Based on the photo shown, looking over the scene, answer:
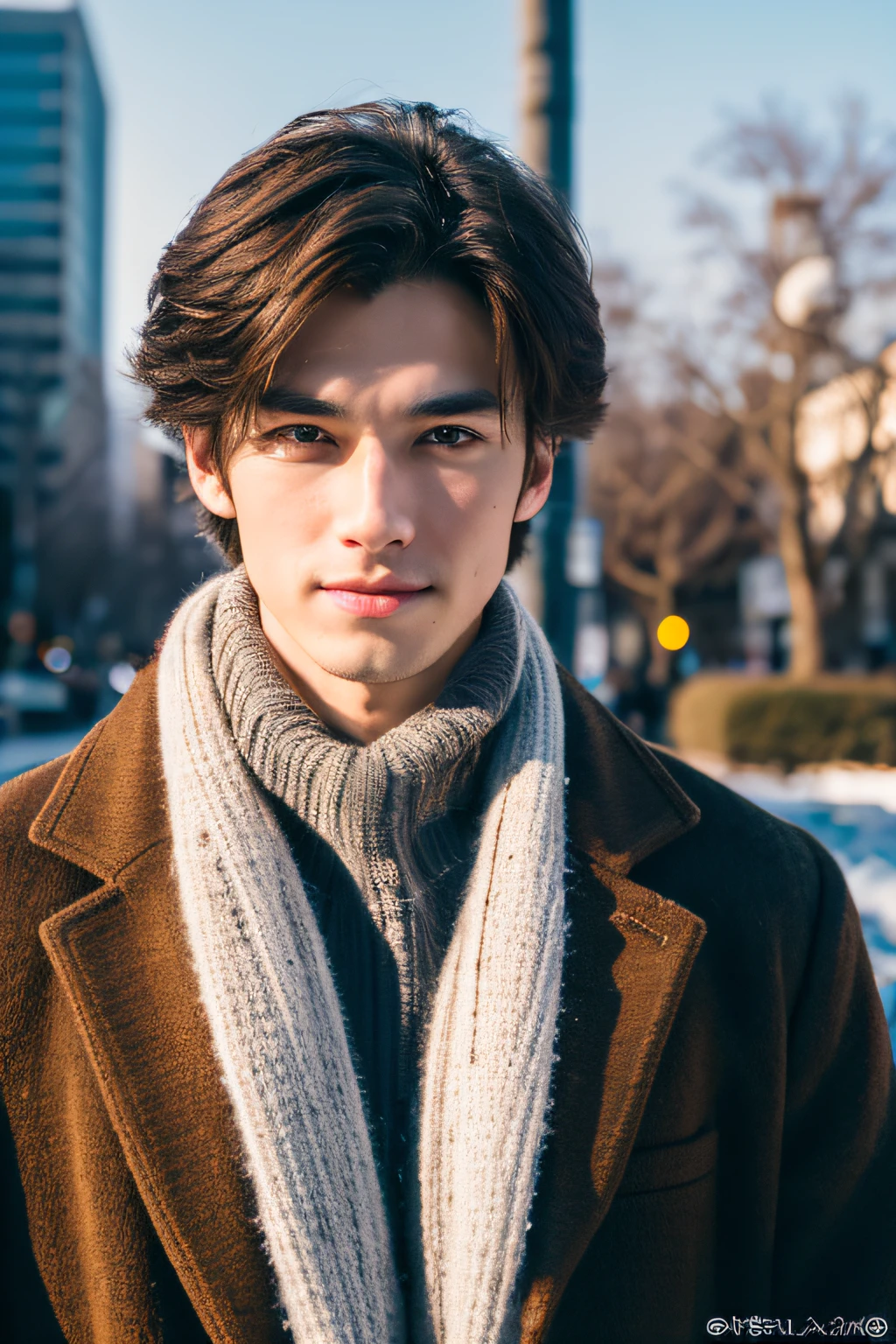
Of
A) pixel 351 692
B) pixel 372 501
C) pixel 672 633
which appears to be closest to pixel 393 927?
pixel 351 692

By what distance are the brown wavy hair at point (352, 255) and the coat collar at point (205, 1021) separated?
623 mm

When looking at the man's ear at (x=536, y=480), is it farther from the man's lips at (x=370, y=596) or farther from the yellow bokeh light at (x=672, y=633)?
the yellow bokeh light at (x=672, y=633)

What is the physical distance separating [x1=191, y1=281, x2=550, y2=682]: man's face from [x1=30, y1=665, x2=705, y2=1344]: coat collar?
423 millimetres

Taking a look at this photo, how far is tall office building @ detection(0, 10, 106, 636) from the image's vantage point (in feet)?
112

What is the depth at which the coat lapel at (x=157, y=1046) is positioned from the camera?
1551 mm

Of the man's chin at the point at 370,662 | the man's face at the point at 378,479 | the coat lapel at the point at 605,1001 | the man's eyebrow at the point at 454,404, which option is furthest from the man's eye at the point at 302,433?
the coat lapel at the point at 605,1001

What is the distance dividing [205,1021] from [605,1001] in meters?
0.62

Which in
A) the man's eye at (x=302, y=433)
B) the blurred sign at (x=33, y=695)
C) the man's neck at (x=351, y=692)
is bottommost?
the blurred sign at (x=33, y=695)

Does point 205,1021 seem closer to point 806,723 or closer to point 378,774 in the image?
point 378,774

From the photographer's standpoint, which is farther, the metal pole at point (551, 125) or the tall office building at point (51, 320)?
the tall office building at point (51, 320)

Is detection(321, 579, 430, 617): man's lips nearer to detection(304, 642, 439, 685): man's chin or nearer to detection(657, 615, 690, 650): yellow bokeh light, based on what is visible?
detection(304, 642, 439, 685): man's chin

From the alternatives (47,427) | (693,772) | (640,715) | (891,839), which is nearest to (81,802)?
(693,772)

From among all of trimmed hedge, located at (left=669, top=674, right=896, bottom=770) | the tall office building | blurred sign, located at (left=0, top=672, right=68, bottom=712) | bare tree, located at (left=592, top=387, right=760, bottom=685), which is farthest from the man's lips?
the tall office building

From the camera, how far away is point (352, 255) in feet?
5.47
